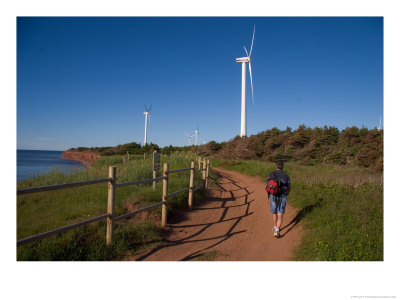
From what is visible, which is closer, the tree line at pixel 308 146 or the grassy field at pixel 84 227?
the grassy field at pixel 84 227

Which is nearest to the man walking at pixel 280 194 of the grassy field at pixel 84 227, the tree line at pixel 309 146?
the grassy field at pixel 84 227

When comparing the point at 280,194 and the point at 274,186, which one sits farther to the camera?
the point at 280,194

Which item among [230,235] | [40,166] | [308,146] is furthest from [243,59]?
[230,235]

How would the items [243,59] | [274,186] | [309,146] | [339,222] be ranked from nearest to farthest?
[274,186] → [339,222] → [309,146] → [243,59]

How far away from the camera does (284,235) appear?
670 centimetres

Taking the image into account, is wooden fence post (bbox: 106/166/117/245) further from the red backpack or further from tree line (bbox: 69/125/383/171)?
tree line (bbox: 69/125/383/171)

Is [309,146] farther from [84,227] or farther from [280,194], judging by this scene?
[84,227]

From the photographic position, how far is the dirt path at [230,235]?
541 centimetres

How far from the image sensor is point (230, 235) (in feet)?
22.1

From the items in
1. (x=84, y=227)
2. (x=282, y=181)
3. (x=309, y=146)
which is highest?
(x=309, y=146)

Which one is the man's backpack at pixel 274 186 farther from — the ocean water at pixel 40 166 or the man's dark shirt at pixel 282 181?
the ocean water at pixel 40 166

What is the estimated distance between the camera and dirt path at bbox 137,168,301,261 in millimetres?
5410

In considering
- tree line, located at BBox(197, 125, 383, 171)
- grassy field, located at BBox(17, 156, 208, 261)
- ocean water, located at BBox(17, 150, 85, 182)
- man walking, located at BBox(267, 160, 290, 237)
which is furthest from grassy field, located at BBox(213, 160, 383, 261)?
tree line, located at BBox(197, 125, 383, 171)

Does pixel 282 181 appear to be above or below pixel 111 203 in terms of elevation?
above
